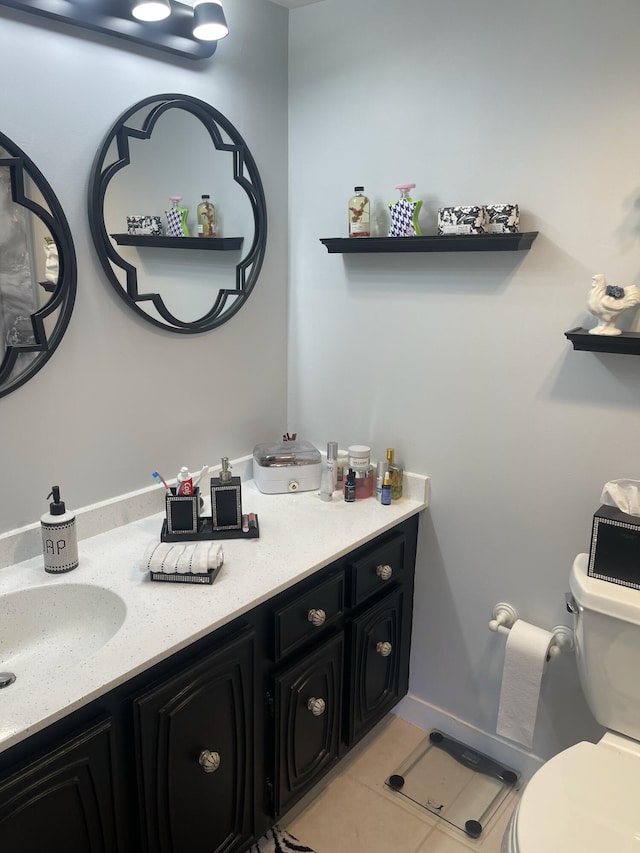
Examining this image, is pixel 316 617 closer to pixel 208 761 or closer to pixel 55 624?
pixel 208 761

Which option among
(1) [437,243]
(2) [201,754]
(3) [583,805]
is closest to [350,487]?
(1) [437,243]

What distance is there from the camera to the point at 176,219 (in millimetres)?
1698

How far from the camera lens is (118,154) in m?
1.56

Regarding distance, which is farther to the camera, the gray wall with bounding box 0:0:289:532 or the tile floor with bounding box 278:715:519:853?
the tile floor with bounding box 278:715:519:853

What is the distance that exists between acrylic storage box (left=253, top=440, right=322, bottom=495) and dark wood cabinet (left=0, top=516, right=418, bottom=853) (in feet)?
1.03

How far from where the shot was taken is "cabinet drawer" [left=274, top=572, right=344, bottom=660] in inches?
58.6

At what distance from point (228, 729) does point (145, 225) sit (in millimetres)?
1231

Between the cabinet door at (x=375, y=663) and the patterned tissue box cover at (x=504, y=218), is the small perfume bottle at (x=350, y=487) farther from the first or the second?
the patterned tissue box cover at (x=504, y=218)

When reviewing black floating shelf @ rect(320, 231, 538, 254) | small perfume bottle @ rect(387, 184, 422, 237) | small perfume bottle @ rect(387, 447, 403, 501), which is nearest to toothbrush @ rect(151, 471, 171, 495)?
small perfume bottle @ rect(387, 447, 403, 501)

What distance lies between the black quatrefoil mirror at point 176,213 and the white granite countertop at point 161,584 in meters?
0.60

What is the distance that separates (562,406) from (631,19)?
88cm

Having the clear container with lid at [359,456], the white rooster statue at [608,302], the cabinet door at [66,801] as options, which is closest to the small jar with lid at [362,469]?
the clear container with lid at [359,456]

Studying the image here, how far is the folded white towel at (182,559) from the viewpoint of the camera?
4.66 feet

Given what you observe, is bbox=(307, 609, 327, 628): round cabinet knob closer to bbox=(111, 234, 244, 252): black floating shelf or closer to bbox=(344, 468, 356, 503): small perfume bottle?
bbox=(344, 468, 356, 503): small perfume bottle
